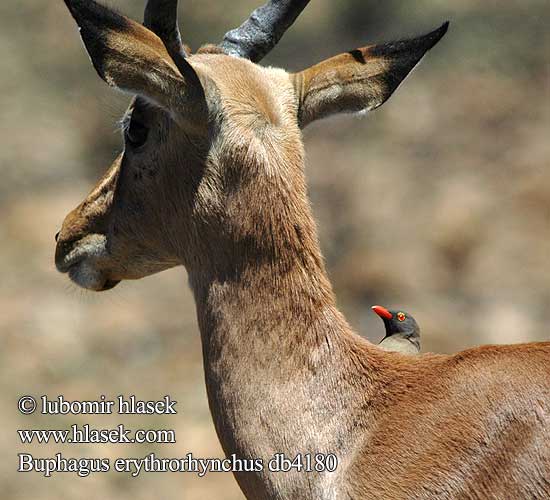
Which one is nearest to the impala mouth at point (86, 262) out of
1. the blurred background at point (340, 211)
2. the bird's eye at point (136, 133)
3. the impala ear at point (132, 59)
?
the bird's eye at point (136, 133)

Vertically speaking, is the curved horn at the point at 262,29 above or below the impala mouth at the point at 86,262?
above

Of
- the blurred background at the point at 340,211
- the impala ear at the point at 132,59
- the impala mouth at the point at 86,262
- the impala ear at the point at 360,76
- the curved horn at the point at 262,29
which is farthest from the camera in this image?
the blurred background at the point at 340,211

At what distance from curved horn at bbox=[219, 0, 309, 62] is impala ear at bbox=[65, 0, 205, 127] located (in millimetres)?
972

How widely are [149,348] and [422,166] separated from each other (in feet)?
16.3

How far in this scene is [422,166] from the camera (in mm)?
17391

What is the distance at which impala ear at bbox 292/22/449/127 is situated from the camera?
5.12 meters

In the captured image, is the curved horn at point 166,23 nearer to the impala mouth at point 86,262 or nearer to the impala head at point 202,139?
the impala head at point 202,139

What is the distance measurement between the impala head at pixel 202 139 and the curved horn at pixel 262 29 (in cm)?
20

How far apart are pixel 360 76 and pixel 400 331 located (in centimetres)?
206

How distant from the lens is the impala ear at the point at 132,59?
4344mm

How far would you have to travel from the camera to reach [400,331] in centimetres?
679

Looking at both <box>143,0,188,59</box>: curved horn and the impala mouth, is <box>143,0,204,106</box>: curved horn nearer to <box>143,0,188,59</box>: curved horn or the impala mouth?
<box>143,0,188,59</box>: curved horn

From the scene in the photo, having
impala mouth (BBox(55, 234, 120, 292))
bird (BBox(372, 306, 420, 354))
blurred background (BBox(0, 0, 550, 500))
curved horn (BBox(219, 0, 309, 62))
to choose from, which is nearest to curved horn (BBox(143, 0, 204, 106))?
curved horn (BBox(219, 0, 309, 62))

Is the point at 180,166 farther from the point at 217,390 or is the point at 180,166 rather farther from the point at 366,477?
the point at 366,477
